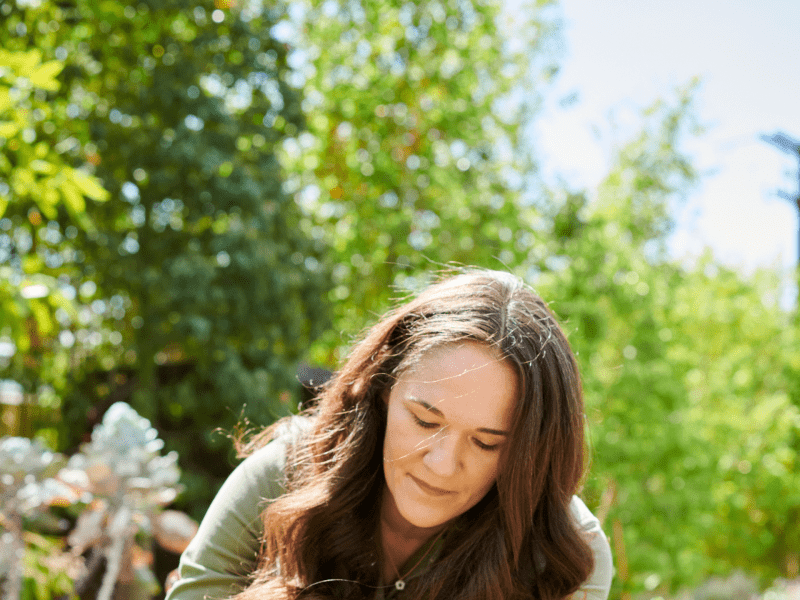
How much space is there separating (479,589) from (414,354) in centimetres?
51

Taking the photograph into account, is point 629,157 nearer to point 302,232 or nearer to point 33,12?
point 302,232

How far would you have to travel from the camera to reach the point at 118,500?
151 centimetres

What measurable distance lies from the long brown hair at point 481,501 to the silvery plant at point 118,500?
237 mm

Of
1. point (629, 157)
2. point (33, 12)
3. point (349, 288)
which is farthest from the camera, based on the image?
point (629, 157)

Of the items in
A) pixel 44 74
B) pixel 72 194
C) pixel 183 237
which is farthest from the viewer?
pixel 183 237

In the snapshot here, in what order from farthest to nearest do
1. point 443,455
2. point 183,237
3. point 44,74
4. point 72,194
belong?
point 183,237 → point 72,194 → point 44,74 → point 443,455

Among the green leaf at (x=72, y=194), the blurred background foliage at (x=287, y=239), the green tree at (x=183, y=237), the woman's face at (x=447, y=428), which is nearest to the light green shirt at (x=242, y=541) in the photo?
the woman's face at (x=447, y=428)

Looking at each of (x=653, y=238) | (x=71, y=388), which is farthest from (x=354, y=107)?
(x=653, y=238)

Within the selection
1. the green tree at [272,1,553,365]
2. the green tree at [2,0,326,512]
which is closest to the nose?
the green tree at [2,0,326,512]

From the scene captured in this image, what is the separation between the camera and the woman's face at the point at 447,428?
142cm

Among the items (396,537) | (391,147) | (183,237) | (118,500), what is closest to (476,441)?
(396,537)

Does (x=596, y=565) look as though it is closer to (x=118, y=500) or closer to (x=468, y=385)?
(x=468, y=385)

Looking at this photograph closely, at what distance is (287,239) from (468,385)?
5.97m

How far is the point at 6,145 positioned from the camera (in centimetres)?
234
